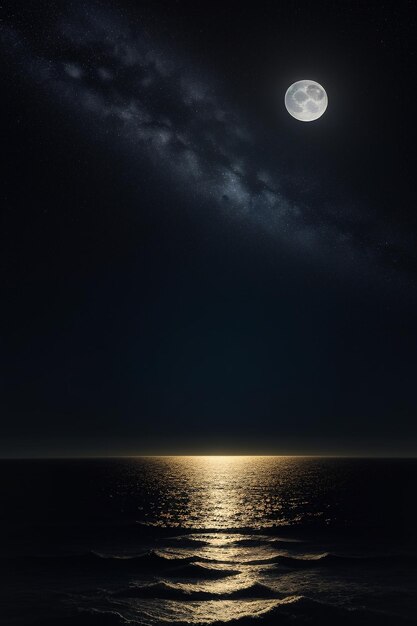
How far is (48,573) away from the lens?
42688 mm

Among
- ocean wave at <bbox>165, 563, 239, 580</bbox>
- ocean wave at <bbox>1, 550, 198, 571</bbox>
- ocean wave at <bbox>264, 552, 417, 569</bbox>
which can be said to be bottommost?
ocean wave at <bbox>1, 550, 198, 571</bbox>

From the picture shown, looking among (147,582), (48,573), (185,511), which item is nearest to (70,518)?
(185,511)

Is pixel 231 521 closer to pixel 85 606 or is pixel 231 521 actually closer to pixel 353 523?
pixel 353 523

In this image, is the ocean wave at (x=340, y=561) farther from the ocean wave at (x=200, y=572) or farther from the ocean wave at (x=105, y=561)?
the ocean wave at (x=105, y=561)

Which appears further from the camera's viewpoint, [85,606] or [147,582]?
[147,582]

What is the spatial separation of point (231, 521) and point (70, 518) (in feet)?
89.5

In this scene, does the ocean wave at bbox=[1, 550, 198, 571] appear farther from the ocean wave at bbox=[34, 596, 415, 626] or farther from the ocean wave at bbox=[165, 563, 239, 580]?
the ocean wave at bbox=[34, 596, 415, 626]

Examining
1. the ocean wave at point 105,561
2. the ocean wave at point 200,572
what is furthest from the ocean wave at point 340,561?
the ocean wave at point 105,561

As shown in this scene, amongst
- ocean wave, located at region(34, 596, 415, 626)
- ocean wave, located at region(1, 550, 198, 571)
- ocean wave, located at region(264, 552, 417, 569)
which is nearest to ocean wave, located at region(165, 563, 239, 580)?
ocean wave, located at region(1, 550, 198, 571)

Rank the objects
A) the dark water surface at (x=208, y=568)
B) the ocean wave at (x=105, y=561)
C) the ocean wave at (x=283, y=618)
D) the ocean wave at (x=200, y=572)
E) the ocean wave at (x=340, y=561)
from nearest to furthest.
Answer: the ocean wave at (x=283, y=618) < the dark water surface at (x=208, y=568) < the ocean wave at (x=200, y=572) < the ocean wave at (x=105, y=561) < the ocean wave at (x=340, y=561)

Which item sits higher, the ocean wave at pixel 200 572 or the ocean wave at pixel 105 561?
the ocean wave at pixel 200 572

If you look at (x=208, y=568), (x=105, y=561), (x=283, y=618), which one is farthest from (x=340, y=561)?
(x=105, y=561)

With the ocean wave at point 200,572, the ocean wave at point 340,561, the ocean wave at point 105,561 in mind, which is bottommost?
the ocean wave at point 105,561

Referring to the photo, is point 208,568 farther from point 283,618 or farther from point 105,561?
point 283,618
